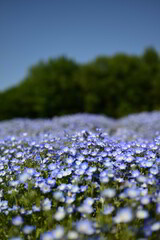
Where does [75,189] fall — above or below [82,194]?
above

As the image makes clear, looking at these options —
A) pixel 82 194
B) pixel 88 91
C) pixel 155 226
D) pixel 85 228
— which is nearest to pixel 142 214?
pixel 155 226

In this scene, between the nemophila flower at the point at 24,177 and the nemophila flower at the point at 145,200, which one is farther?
the nemophila flower at the point at 24,177

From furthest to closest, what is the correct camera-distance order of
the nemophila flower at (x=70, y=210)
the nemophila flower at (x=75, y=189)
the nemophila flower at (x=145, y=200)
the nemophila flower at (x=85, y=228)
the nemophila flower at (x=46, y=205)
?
1. the nemophila flower at (x=75, y=189)
2. the nemophila flower at (x=46, y=205)
3. the nemophila flower at (x=70, y=210)
4. the nemophila flower at (x=145, y=200)
5. the nemophila flower at (x=85, y=228)

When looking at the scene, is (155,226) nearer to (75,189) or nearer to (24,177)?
A: (75,189)

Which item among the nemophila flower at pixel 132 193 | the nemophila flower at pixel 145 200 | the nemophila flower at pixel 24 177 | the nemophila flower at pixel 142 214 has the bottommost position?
the nemophila flower at pixel 142 214

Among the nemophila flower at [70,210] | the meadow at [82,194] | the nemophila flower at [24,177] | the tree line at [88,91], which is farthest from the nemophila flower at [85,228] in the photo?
the tree line at [88,91]

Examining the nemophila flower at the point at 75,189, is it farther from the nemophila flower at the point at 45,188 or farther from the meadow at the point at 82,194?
the nemophila flower at the point at 45,188

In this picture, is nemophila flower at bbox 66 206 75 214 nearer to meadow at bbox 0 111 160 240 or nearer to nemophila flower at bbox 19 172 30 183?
meadow at bbox 0 111 160 240
